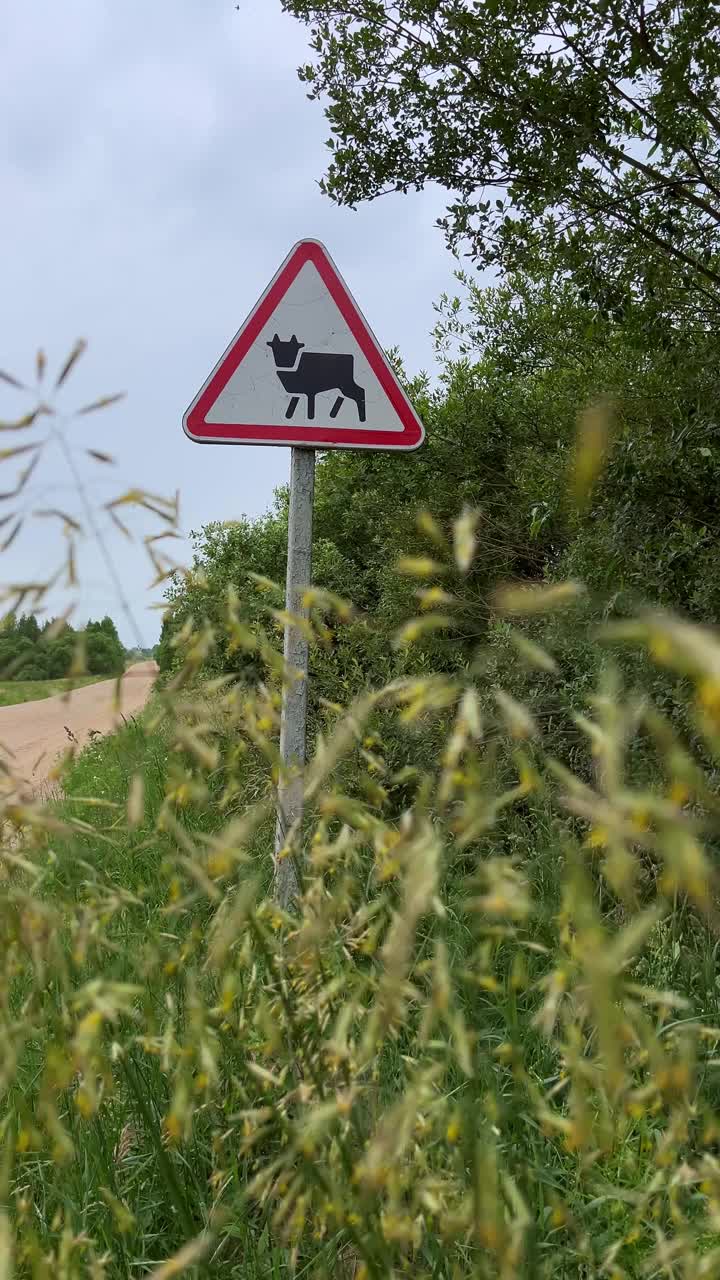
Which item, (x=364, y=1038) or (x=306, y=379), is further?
(x=306, y=379)

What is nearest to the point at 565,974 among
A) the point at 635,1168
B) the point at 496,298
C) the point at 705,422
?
the point at 635,1168

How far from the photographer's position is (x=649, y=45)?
4.05m

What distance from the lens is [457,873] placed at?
350 centimetres

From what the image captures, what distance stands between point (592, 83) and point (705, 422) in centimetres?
164

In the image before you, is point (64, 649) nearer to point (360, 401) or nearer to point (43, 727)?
point (360, 401)

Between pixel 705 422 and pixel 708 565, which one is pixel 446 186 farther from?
pixel 708 565

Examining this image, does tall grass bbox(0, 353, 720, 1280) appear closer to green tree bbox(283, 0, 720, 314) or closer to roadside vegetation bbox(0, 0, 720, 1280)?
roadside vegetation bbox(0, 0, 720, 1280)

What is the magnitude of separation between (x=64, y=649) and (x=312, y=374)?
212 cm

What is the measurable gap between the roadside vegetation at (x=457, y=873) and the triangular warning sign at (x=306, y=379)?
2.03 feet

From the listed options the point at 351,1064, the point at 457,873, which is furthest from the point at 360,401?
the point at 351,1064

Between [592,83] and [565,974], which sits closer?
[565,974]

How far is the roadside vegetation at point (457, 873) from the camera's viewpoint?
3.24ft

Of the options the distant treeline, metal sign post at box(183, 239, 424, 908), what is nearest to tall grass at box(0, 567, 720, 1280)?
the distant treeline

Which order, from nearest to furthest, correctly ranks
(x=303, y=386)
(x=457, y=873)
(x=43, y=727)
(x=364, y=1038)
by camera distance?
(x=364, y=1038)
(x=303, y=386)
(x=457, y=873)
(x=43, y=727)
